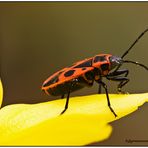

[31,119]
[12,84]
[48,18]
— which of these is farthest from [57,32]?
[31,119]

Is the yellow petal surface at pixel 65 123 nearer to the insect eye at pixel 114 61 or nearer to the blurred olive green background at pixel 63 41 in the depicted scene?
the insect eye at pixel 114 61

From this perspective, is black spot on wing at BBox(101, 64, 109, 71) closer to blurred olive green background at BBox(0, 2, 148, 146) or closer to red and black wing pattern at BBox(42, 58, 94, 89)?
red and black wing pattern at BBox(42, 58, 94, 89)

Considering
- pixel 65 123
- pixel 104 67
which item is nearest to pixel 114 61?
pixel 104 67

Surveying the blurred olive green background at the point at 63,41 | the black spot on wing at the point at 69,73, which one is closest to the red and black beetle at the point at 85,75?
the black spot on wing at the point at 69,73

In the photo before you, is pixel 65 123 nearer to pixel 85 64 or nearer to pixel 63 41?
pixel 85 64

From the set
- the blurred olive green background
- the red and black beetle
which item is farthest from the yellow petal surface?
the blurred olive green background

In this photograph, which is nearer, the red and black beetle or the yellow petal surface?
the yellow petal surface
